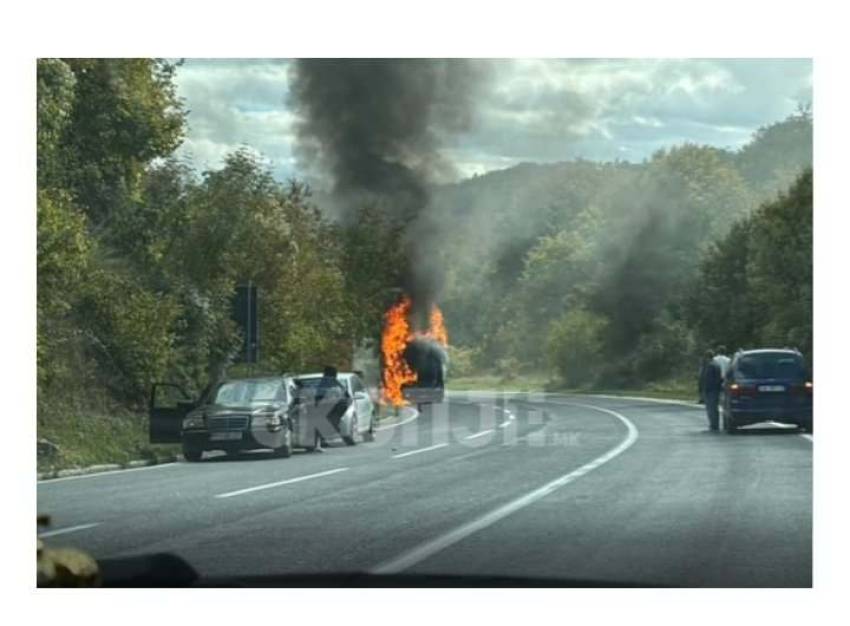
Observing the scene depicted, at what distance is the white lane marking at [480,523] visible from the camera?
16.4 metres

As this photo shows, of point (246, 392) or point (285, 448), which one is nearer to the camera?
point (246, 392)

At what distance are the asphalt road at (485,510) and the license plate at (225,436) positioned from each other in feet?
1.46

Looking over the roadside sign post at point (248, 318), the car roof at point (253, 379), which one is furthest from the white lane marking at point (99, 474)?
the roadside sign post at point (248, 318)

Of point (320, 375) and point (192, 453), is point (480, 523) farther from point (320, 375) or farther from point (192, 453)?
point (320, 375)

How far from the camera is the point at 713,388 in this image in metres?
34.3

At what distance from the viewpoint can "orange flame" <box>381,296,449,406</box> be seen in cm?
3164

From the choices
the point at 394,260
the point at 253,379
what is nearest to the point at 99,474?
the point at 253,379

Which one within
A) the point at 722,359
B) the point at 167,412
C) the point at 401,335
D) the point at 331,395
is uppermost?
the point at 401,335

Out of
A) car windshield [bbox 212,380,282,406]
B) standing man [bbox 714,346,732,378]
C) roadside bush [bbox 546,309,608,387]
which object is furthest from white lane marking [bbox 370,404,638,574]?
car windshield [bbox 212,380,282,406]

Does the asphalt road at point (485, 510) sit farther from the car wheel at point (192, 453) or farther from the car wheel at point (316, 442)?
the car wheel at point (316, 442)

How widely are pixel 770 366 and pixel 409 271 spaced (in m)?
6.97

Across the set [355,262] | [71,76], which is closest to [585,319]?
[355,262]
